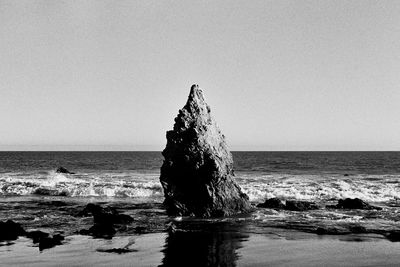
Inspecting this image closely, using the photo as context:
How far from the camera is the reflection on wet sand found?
1291cm

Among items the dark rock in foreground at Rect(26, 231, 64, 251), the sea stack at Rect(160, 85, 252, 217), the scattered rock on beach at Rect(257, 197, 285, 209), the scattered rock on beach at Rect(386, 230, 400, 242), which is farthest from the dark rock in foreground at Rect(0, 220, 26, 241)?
the scattered rock on beach at Rect(257, 197, 285, 209)

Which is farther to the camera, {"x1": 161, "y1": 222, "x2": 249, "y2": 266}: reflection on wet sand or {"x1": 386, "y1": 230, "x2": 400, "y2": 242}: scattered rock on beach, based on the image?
{"x1": 386, "y1": 230, "x2": 400, "y2": 242}: scattered rock on beach

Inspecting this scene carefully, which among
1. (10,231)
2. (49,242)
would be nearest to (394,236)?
(49,242)

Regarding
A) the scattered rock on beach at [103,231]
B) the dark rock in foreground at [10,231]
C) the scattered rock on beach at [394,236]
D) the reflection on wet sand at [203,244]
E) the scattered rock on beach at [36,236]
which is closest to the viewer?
the reflection on wet sand at [203,244]

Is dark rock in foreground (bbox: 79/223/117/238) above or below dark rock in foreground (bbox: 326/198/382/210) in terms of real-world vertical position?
below

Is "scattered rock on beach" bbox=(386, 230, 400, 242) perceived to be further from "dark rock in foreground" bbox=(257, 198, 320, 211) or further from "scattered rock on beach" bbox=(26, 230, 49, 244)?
"scattered rock on beach" bbox=(26, 230, 49, 244)

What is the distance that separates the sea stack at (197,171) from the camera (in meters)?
21.7

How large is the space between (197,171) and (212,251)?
25.4ft

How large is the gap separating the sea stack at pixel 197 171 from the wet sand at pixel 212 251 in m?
4.46

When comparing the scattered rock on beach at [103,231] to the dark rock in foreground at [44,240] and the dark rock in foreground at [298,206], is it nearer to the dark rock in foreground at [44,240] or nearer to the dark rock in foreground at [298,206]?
the dark rock in foreground at [44,240]

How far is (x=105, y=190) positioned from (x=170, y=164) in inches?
688

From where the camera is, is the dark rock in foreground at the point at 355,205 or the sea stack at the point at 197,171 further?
the dark rock in foreground at the point at 355,205

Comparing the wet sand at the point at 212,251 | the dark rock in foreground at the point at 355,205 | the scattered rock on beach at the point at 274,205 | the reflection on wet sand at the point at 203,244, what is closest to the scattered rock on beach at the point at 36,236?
the wet sand at the point at 212,251

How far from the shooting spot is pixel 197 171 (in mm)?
21766
